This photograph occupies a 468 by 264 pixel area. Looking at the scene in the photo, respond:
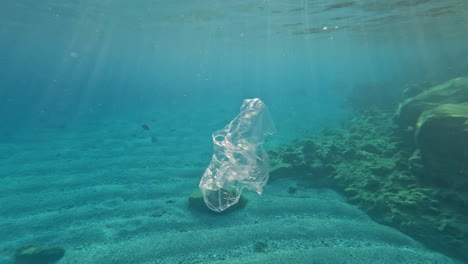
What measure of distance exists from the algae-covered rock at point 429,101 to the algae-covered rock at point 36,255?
37.4 ft

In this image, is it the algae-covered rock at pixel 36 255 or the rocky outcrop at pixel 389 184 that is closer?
the rocky outcrop at pixel 389 184

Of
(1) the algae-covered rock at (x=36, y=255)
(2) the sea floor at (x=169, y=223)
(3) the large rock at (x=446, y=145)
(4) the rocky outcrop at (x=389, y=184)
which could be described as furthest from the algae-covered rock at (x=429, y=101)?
(1) the algae-covered rock at (x=36, y=255)

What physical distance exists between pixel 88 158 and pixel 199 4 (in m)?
12.4

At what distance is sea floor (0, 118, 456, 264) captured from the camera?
4.82 metres

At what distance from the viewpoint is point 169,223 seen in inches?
233

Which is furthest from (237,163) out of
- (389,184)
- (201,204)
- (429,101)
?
(429,101)

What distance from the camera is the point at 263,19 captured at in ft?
68.4

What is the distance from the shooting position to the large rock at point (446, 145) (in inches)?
202

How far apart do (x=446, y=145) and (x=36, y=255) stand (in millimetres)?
9658

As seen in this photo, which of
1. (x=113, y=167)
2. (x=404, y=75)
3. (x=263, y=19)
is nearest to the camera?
(x=113, y=167)

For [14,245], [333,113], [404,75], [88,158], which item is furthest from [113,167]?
[404,75]

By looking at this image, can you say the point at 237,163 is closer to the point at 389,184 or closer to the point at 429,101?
the point at 389,184

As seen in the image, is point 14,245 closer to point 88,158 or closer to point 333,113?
point 88,158

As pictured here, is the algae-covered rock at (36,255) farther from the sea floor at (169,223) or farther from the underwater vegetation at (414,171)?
the underwater vegetation at (414,171)
